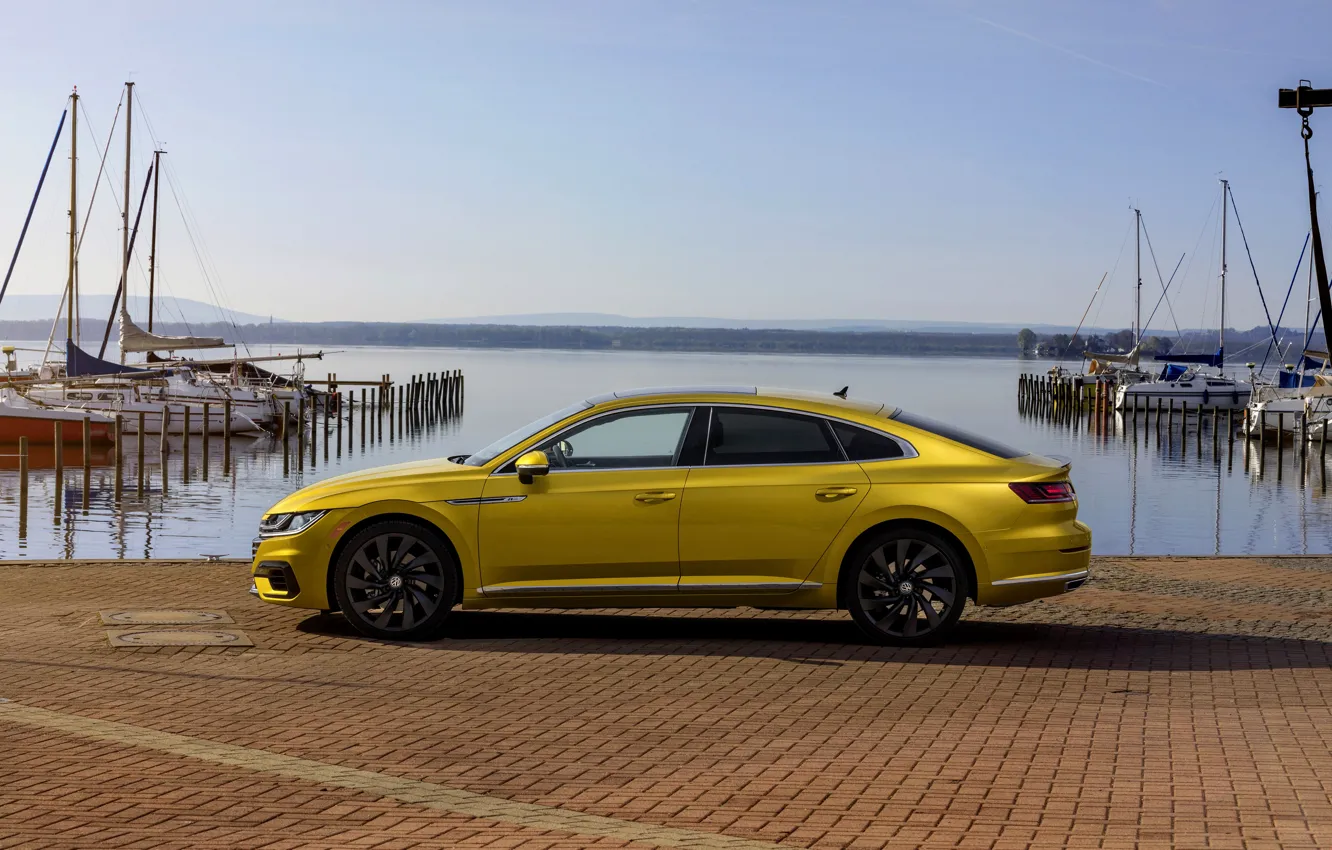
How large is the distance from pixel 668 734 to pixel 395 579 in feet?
10.2

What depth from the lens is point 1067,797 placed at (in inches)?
250

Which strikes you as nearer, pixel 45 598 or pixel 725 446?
pixel 725 446

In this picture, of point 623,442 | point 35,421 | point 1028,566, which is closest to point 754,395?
point 623,442

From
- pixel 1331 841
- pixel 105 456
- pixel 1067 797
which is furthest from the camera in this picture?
pixel 105 456

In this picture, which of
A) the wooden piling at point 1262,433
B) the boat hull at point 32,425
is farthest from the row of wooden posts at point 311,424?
the wooden piling at point 1262,433

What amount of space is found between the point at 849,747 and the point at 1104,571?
7603 mm

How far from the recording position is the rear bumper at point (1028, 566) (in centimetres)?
974

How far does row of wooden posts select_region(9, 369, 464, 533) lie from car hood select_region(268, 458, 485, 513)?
1826 cm

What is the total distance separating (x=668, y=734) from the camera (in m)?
7.46

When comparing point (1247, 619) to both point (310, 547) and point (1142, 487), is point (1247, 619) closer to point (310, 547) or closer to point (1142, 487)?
point (310, 547)

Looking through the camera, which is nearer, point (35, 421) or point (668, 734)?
point (668, 734)

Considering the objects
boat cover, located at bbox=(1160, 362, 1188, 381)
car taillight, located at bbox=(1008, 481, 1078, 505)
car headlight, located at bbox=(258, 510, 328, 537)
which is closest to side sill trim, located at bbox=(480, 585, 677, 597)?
car headlight, located at bbox=(258, 510, 328, 537)

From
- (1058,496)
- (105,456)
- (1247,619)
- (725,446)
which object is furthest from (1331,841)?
(105,456)

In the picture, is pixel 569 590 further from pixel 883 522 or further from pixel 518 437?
pixel 883 522
